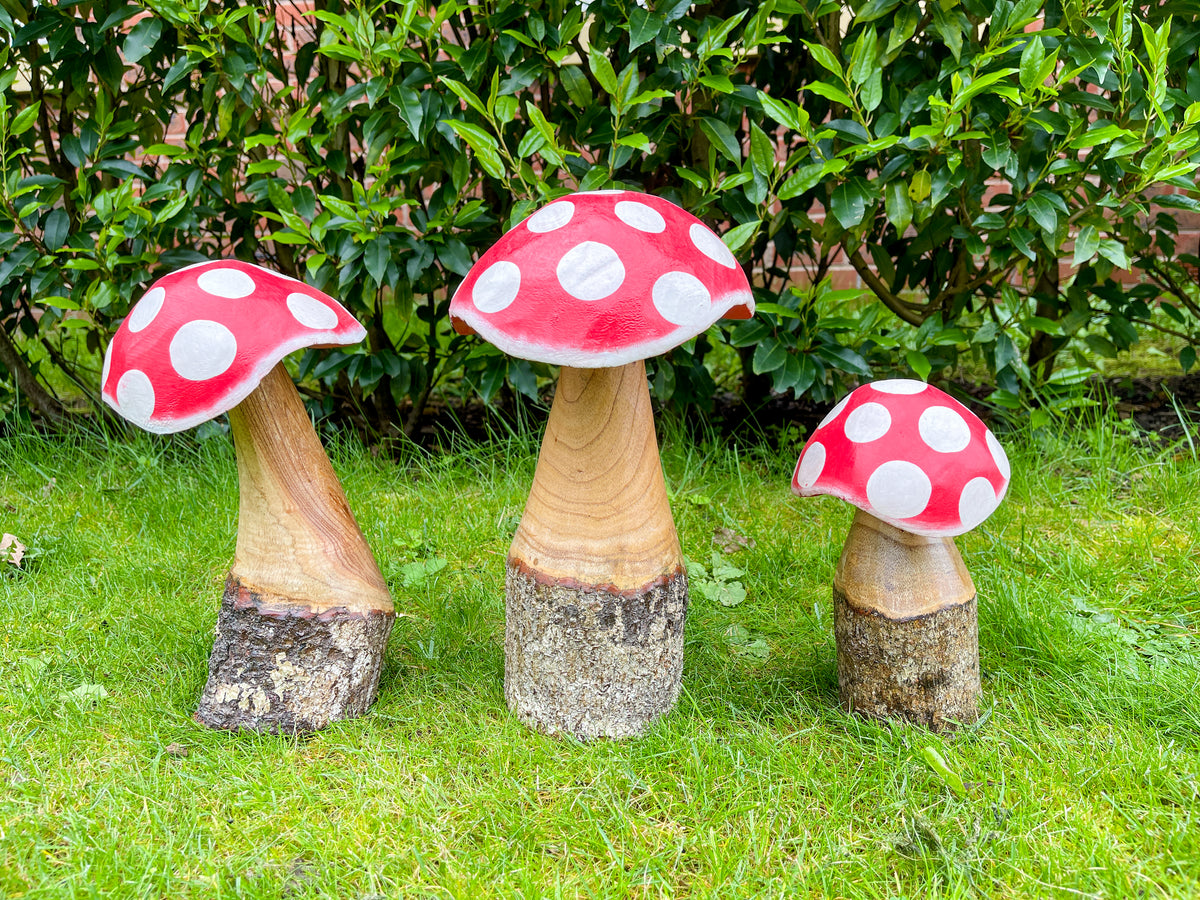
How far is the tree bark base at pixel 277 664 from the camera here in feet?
6.42

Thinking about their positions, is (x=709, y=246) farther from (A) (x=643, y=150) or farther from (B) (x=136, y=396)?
(A) (x=643, y=150)

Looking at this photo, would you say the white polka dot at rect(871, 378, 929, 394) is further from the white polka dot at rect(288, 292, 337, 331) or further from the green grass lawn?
the white polka dot at rect(288, 292, 337, 331)

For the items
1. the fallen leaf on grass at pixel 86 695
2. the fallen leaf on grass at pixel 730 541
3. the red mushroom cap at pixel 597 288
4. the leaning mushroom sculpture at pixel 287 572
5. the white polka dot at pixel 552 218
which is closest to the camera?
the red mushroom cap at pixel 597 288

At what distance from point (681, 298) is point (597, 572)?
1.97 feet

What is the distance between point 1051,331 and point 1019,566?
88 centimetres

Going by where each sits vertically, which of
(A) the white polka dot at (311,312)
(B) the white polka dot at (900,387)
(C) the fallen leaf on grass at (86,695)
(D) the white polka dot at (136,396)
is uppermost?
(A) the white polka dot at (311,312)

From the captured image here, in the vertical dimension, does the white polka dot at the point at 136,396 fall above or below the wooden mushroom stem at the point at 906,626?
above

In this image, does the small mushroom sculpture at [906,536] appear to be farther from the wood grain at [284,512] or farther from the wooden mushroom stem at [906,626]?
the wood grain at [284,512]

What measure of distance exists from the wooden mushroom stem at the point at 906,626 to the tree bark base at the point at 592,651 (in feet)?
1.23

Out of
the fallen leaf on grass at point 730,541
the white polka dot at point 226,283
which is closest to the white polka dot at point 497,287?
the white polka dot at point 226,283

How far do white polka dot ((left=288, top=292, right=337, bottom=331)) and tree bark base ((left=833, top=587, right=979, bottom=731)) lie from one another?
119 centimetres

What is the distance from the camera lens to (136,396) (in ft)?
5.57

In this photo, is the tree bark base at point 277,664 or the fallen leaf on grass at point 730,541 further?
the fallen leaf on grass at point 730,541

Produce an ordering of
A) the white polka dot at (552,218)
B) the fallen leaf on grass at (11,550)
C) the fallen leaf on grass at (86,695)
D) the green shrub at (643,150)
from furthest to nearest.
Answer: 1. the fallen leaf on grass at (11,550)
2. the green shrub at (643,150)
3. the fallen leaf on grass at (86,695)
4. the white polka dot at (552,218)
